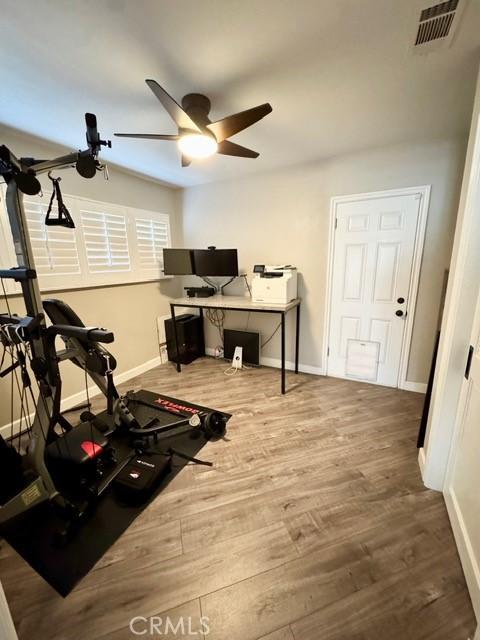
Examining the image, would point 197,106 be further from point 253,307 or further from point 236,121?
point 253,307

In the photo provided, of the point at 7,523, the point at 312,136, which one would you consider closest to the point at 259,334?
the point at 312,136

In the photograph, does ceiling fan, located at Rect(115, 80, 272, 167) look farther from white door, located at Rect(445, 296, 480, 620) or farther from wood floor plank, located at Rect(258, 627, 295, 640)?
wood floor plank, located at Rect(258, 627, 295, 640)

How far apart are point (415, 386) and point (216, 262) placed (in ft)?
8.99

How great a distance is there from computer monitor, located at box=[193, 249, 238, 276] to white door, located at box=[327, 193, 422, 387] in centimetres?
124

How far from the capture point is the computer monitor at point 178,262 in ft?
11.0

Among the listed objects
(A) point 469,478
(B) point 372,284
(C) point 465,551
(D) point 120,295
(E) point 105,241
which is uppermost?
(E) point 105,241

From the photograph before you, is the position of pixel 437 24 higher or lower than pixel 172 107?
higher

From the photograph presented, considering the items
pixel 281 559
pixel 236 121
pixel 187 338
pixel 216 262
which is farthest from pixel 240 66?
pixel 187 338

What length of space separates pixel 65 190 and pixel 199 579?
126 inches

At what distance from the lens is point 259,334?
11.3 ft

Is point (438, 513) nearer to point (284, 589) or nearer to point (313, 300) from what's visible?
point (284, 589)

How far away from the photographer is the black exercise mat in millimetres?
1209

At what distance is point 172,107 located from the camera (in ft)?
4.35

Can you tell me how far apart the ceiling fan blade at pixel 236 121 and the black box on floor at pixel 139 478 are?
221cm
